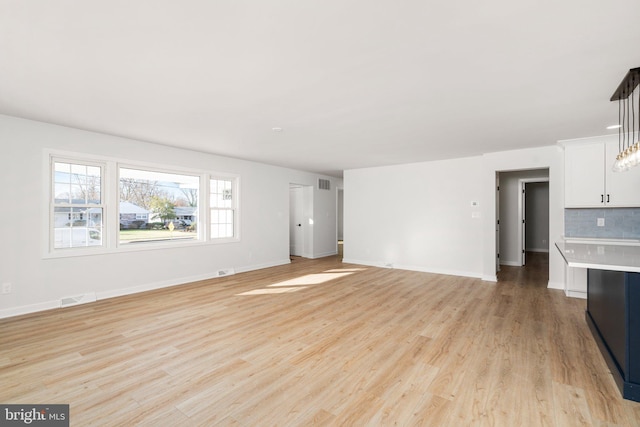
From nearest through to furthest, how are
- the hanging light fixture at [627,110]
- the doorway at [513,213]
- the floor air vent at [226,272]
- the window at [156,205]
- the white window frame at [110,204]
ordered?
the hanging light fixture at [627,110] → the white window frame at [110,204] → the window at [156,205] → the floor air vent at [226,272] → the doorway at [513,213]

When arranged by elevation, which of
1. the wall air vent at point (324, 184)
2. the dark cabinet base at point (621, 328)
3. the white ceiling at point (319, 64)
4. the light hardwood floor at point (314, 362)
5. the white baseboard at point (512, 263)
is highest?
the white ceiling at point (319, 64)

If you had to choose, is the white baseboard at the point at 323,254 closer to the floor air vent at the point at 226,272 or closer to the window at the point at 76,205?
the floor air vent at the point at 226,272

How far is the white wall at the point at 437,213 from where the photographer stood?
5.20 m

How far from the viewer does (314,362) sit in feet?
8.52

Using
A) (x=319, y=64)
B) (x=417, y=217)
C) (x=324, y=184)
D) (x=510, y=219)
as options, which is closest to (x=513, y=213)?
(x=510, y=219)

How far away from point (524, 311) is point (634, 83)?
2.82m

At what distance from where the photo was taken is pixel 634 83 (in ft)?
8.48

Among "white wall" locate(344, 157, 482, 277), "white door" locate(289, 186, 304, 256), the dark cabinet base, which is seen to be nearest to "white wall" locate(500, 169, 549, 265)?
"white wall" locate(344, 157, 482, 277)

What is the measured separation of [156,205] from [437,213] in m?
5.75

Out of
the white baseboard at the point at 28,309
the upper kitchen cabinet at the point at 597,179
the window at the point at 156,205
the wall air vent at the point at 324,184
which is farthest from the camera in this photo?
the wall air vent at the point at 324,184

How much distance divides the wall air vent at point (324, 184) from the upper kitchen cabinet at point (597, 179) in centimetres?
570

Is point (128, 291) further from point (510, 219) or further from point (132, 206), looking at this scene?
point (510, 219)

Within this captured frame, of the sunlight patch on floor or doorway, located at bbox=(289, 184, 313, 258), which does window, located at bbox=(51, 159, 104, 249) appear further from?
doorway, located at bbox=(289, 184, 313, 258)

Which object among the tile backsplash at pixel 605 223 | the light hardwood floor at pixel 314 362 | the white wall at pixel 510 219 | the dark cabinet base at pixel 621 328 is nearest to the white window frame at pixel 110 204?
the light hardwood floor at pixel 314 362
